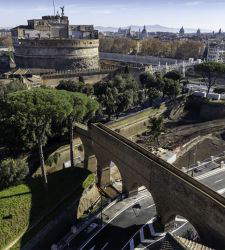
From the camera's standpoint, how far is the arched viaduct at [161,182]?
2272 centimetres

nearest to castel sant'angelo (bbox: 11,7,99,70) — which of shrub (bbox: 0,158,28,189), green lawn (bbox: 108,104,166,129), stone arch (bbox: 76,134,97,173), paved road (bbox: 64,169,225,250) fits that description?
green lawn (bbox: 108,104,166,129)

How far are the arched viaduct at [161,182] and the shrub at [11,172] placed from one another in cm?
910

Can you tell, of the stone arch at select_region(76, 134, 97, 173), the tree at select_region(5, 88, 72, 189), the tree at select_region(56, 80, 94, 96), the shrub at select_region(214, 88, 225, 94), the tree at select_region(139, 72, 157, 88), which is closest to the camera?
the tree at select_region(5, 88, 72, 189)

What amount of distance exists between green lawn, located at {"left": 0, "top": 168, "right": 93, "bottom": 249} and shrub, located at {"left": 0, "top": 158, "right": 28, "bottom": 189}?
0.69 metres

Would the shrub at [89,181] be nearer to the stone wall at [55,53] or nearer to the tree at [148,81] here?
the tree at [148,81]

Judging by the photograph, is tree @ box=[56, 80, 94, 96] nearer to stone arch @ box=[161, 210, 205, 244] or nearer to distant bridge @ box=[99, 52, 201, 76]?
distant bridge @ box=[99, 52, 201, 76]

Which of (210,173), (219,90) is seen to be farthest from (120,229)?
(219,90)

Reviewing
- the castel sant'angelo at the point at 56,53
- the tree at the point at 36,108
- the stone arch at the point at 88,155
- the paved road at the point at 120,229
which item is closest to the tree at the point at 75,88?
the stone arch at the point at 88,155

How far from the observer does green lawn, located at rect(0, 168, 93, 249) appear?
87.8 ft

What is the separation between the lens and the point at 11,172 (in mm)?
29938

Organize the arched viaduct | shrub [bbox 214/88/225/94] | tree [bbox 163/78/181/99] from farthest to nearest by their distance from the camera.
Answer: shrub [bbox 214/88/225/94] < tree [bbox 163/78/181/99] < the arched viaduct

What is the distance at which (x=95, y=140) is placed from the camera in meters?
36.4

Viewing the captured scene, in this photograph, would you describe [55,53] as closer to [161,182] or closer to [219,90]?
[219,90]

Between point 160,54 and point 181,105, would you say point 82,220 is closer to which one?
point 181,105
